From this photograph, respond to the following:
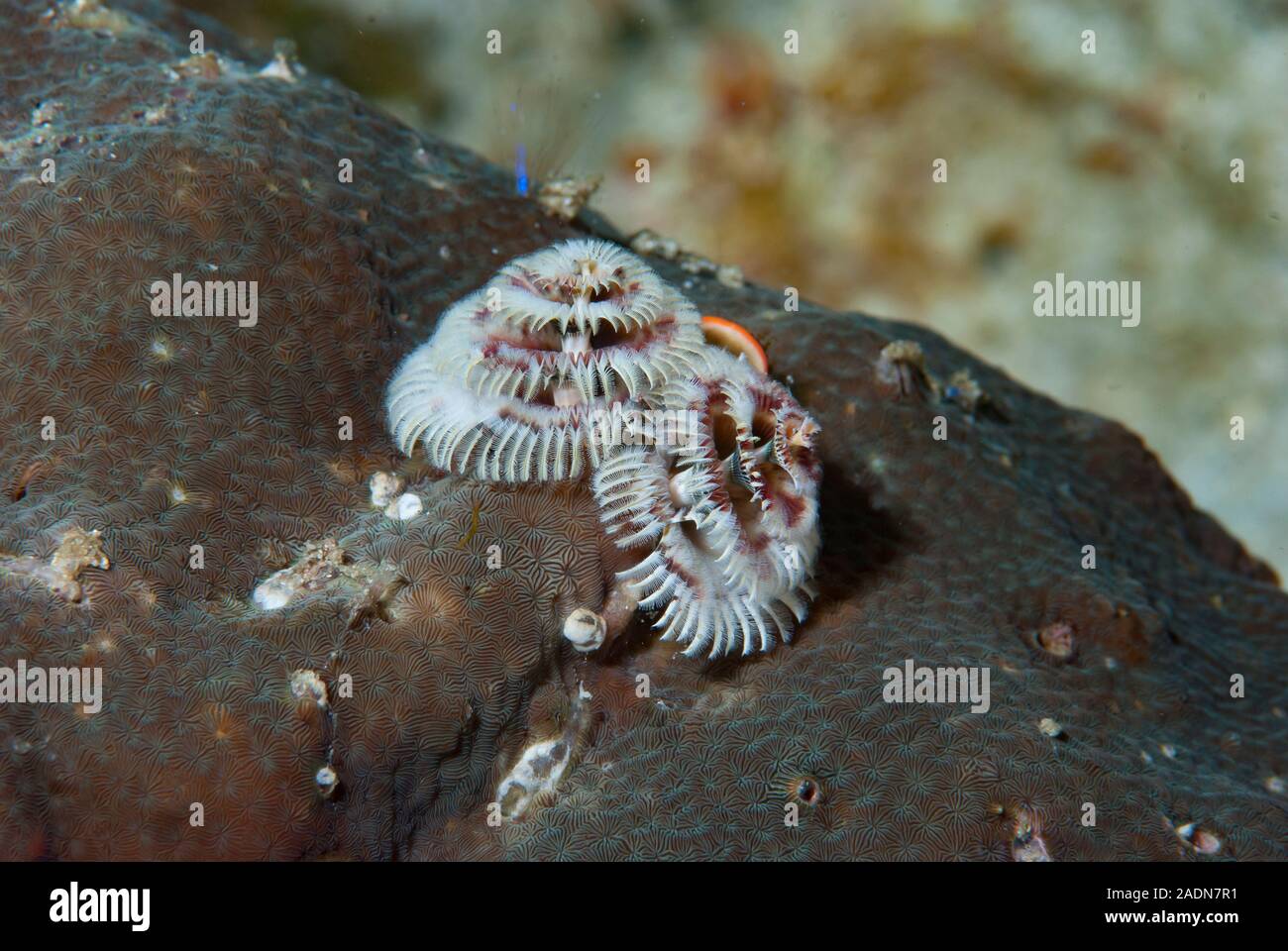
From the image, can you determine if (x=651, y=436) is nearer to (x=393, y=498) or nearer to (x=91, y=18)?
(x=393, y=498)

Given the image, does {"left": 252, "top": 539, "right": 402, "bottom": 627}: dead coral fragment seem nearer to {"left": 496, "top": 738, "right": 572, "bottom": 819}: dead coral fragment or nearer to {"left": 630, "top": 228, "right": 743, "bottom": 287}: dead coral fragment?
{"left": 496, "top": 738, "right": 572, "bottom": 819}: dead coral fragment

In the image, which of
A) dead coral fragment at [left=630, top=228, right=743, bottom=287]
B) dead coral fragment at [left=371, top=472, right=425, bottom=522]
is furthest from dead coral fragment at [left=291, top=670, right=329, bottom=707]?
dead coral fragment at [left=630, top=228, right=743, bottom=287]

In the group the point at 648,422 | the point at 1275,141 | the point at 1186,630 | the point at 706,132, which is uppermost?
the point at 706,132

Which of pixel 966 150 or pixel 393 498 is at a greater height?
pixel 966 150

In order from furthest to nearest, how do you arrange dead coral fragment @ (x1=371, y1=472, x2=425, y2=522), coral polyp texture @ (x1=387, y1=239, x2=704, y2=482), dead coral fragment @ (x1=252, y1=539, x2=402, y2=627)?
dead coral fragment @ (x1=371, y1=472, x2=425, y2=522) → coral polyp texture @ (x1=387, y1=239, x2=704, y2=482) → dead coral fragment @ (x1=252, y1=539, x2=402, y2=627)

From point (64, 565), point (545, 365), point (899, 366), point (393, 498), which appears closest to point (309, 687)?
point (393, 498)
